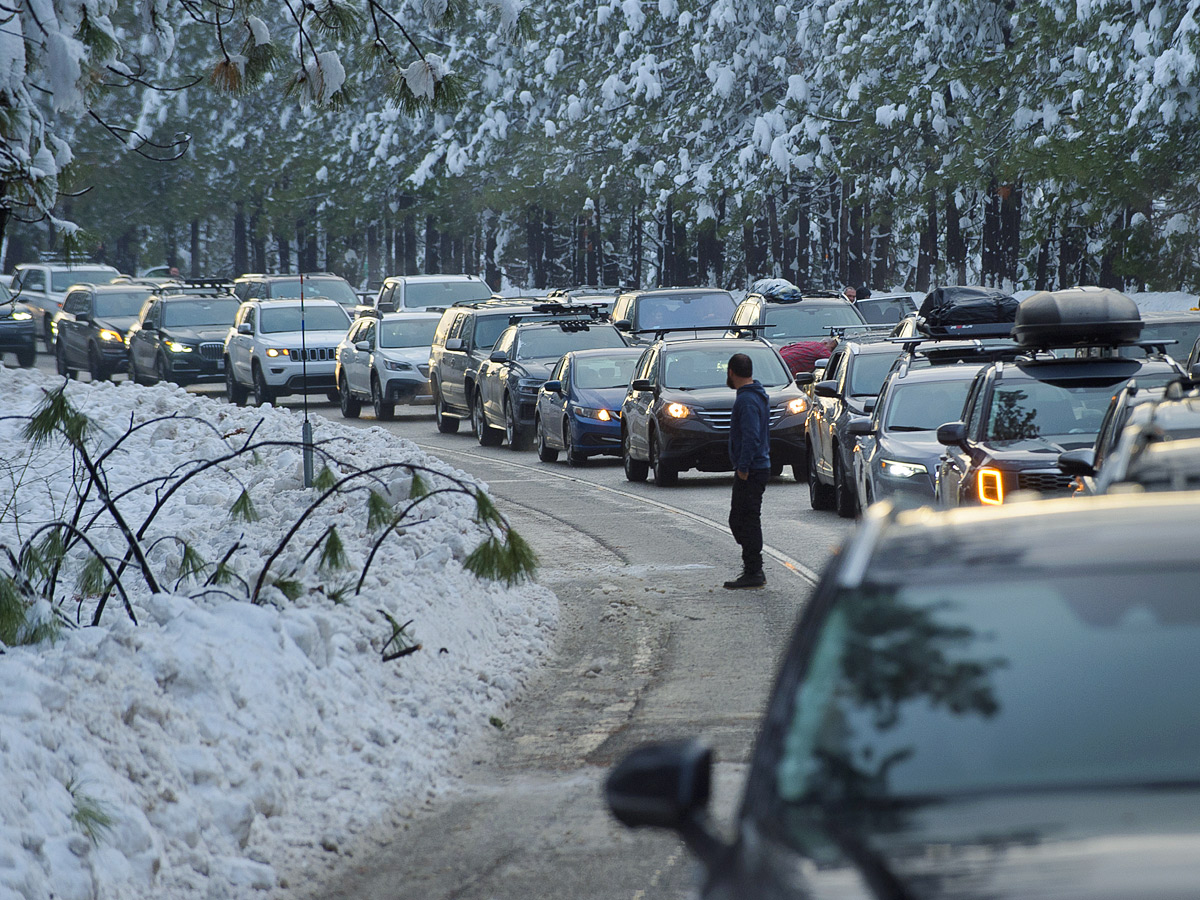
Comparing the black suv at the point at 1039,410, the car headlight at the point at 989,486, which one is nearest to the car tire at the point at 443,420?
the black suv at the point at 1039,410

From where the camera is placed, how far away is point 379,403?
32.9 metres

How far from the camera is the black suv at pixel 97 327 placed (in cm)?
3997

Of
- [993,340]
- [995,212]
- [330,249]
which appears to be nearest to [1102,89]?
[995,212]

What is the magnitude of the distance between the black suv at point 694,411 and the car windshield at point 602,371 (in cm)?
142

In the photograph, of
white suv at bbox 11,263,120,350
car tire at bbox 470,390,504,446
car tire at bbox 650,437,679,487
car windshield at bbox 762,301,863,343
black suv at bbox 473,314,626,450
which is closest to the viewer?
car tire at bbox 650,437,679,487

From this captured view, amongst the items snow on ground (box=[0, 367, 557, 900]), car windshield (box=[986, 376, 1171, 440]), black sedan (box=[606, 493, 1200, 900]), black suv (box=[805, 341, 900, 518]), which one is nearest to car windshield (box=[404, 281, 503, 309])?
black suv (box=[805, 341, 900, 518])

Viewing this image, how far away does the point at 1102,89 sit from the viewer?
40875 millimetres

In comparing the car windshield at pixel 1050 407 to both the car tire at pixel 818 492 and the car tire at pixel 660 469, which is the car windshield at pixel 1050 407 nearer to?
the car tire at pixel 818 492

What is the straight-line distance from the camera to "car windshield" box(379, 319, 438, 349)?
109 feet

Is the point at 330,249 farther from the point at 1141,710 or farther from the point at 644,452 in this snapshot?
the point at 1141,710

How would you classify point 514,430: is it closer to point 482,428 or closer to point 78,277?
point 482,428

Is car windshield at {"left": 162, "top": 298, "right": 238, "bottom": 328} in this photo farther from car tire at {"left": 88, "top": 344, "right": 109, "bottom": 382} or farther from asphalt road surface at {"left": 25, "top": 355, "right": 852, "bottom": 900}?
asphalt road surface at {"left": 25, "top": 355, "right": 852, "bottom": 900}

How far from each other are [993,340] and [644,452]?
4323 mm

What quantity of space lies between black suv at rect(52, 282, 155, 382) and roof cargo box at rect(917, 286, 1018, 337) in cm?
2191
